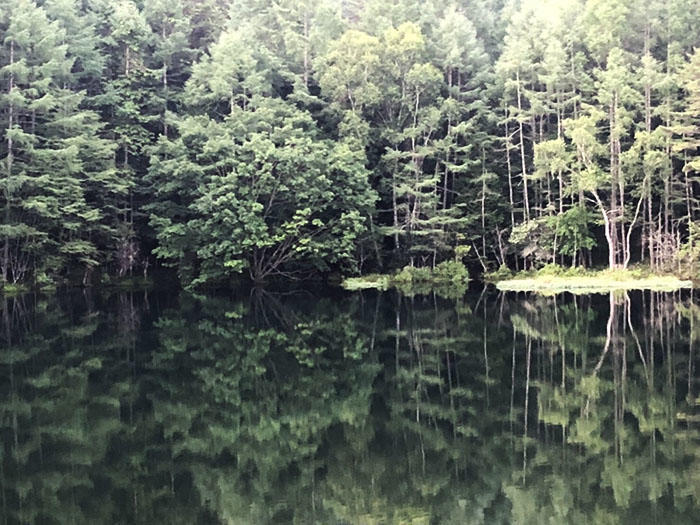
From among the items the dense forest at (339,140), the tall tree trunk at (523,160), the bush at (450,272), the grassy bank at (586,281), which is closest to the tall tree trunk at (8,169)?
the dense forest at (339,140)

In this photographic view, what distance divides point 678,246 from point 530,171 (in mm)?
6787

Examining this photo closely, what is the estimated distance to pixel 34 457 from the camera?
245 inches

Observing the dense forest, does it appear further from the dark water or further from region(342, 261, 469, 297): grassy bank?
the dark water

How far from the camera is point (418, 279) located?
27812 millimetres

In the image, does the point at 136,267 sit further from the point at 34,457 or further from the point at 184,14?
the point at 34,457

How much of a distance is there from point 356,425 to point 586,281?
62.9ft

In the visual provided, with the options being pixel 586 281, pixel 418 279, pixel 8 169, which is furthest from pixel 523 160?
pixel 8 169

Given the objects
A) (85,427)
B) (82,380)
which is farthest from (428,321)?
(85,427)

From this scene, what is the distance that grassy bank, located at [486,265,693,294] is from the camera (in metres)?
23.1

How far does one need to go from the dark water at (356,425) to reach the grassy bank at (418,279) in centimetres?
1221

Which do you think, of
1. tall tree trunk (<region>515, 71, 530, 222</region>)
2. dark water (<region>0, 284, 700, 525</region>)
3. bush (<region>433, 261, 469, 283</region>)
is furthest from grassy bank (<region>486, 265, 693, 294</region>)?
dark water (<region>0, 284, 700, 525</region>)

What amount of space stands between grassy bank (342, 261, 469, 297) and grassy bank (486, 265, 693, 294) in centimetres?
141

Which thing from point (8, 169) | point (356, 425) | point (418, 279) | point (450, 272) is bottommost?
point (356, 425)

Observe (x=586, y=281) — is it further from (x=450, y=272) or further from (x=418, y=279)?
(x=418, y=279)
